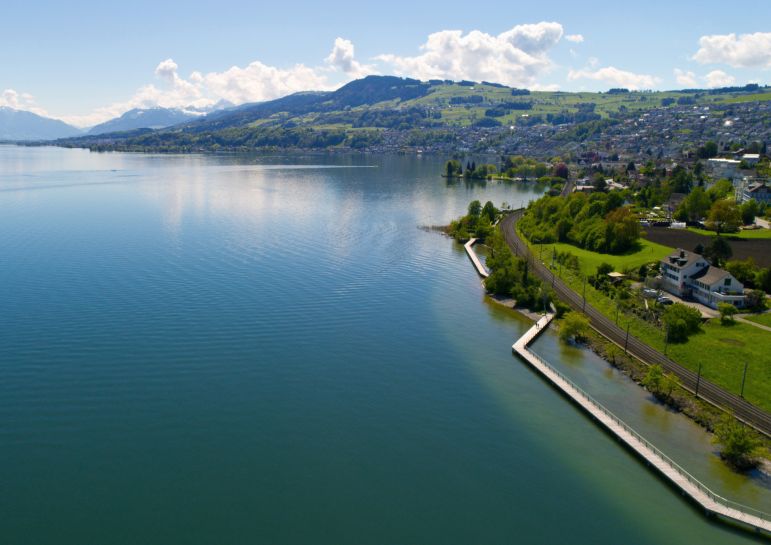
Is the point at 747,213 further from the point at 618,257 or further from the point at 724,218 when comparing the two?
the point at 618,257

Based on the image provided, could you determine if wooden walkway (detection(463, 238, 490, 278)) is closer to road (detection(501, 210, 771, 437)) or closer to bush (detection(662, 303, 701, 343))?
road (detection(501, 210, 771, 437))

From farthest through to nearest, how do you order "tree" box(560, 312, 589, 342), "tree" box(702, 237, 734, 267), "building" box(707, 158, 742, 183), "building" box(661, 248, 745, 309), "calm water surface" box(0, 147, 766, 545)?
1. "building" box(707, 158, 742, 183)
2. "tree" box(702, 237, 734, 267)
3. "building" box(661, 248, 745, 309)
4. "tree" box(560, 312, 589, 342)
5. "calm water surface" box(0, 147, 766, 545)

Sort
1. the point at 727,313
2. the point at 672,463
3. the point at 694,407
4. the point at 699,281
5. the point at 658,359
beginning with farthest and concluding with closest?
the point at 699,281, the point at 727,313, the point at 658,359, the point at 694,407, the point at 672,463

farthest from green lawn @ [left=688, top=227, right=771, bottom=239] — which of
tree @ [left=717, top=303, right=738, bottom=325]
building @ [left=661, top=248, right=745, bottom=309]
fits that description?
tree @ [left=717, top=303, right=738, bottom=325]

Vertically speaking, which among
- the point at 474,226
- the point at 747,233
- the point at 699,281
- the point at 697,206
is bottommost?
the point at 747,233

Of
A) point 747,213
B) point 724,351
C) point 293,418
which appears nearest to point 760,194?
point 747,213
